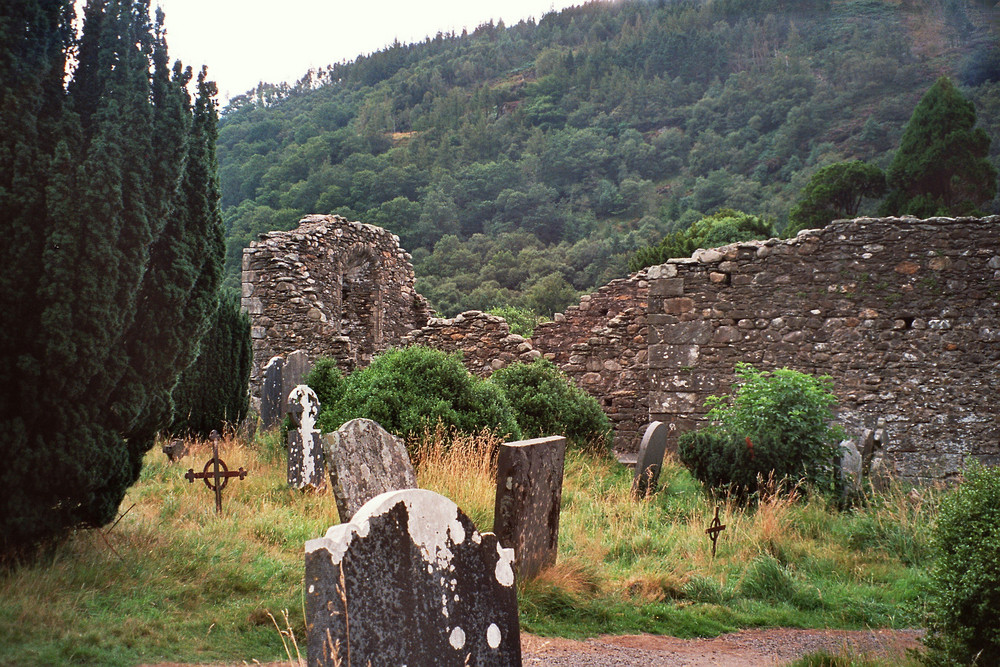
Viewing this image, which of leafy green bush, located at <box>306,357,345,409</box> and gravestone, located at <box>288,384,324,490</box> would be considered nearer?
gravestone, located at <box>288,384,324,490</box>

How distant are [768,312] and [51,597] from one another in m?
8.60

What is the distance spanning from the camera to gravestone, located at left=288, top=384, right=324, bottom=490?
6.86 m

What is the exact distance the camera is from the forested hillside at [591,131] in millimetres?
36594

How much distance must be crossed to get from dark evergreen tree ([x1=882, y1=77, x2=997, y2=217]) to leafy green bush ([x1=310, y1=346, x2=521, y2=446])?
911 inches

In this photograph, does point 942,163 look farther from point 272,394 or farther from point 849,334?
point 272,394

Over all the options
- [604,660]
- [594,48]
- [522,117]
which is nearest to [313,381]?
[604,660]

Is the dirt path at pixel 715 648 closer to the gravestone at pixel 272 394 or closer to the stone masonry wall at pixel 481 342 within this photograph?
the gravestone at pixel 272 394

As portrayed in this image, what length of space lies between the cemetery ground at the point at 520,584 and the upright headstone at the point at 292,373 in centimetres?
279

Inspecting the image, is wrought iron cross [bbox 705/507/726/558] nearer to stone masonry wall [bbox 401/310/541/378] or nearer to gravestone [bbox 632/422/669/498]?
gravestone [bbox 632/422/669/498]

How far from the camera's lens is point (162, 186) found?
4.70m

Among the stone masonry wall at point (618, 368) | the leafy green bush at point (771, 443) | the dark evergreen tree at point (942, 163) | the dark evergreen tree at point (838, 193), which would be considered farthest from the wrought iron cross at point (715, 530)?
the dark evergreen tree at point (838, 193)

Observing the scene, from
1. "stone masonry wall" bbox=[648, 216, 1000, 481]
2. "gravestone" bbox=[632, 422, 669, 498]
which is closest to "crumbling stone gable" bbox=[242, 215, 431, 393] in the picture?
"stone masonry wall" bbox=[648, 216, 1000, 481]

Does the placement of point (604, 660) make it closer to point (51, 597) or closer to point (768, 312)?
point (51, 597)

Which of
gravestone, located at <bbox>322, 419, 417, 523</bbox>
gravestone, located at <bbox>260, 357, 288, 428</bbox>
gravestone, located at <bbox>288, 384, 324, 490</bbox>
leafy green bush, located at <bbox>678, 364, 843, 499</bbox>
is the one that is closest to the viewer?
gravestone, located at <bbox>322, 419, 417, 523</bbox>
